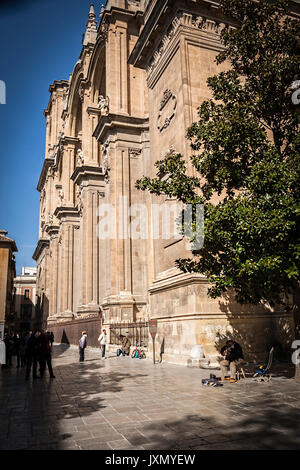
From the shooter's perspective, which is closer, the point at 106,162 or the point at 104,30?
the point at 106,162

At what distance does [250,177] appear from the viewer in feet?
26.9

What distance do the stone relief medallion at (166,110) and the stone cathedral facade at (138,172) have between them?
0.14 ft

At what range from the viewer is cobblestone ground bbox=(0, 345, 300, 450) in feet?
14.8

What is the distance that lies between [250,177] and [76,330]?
20866 mm

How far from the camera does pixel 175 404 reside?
643 cm

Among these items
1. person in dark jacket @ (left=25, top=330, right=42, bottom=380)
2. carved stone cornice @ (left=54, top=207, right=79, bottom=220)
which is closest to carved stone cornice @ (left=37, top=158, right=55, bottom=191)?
carved stone cornice @ (left=54, top=207, right=79, bottom=220)

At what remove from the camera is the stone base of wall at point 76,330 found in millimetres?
21597

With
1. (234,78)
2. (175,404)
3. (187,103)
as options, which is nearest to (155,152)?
(187,103)

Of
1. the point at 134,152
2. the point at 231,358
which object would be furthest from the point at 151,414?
the point at 134,152

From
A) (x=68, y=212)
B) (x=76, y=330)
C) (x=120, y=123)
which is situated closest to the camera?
(x=120, y=123)

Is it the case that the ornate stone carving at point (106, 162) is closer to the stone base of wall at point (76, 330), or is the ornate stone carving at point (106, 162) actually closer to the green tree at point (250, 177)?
the stone base of wall at point (76, 330)

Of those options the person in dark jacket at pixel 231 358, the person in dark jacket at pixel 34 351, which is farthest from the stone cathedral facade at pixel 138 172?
the person in dark jacket at pixel 34 351

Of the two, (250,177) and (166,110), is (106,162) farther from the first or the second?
(250,177)
